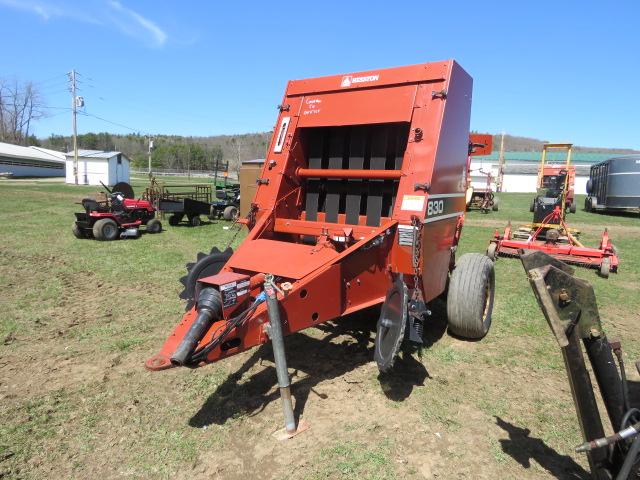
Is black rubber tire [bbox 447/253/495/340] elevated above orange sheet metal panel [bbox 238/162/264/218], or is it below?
below

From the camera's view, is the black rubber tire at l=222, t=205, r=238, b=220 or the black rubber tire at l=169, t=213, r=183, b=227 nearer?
the black rubber tire at l=169, t=213, r=183, b=227

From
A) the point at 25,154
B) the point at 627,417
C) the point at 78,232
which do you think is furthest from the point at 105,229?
the point at 25,154

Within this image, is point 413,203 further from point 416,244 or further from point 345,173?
point 345,173

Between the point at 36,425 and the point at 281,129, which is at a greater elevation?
the point at 281,129

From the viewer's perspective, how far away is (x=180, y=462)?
2621mm

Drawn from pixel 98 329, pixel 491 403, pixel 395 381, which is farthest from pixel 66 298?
pixel 491 403

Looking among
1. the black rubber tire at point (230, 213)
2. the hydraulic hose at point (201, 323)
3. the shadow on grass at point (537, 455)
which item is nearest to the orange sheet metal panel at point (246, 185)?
the black rubber tire at point (230, 213)

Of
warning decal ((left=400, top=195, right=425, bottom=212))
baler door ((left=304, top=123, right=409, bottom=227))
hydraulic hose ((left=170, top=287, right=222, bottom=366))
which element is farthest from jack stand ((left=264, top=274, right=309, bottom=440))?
baler door ((left=304, top=123, right=409, bottom=227))

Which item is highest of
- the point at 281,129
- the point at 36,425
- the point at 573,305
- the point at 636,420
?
the point at 281,129

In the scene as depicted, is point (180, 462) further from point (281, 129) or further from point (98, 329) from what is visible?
point (281, 129)

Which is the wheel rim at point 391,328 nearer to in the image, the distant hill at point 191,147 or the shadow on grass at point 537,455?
the shadow on grass at point 537,455

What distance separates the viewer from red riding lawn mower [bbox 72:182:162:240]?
10.5 metres

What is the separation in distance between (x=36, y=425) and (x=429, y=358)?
3090 millimetres

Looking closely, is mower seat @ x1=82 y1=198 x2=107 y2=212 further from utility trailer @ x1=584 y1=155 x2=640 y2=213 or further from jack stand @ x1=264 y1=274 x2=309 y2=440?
utility trailer @ x1=584 y1=155 x2=640 y2=213
